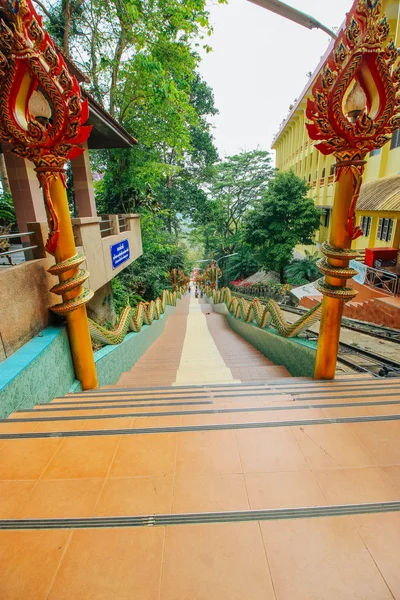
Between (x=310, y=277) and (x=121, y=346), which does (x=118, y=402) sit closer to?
(x=121, y=346)

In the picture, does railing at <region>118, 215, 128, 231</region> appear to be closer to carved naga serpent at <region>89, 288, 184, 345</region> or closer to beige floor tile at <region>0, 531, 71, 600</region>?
carved naga serpent at <region>89, 288, 184, 345</region>

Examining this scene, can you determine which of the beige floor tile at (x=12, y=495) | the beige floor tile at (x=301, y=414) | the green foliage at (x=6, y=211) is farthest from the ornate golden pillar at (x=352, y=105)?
the green foliage at (x=6, y=211)

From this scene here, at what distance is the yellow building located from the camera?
1069cm

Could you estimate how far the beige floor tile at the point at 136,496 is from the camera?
4.76 ft

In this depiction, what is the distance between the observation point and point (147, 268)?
15219 millimetres

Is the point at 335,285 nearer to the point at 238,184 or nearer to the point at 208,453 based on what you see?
the point at 208,453

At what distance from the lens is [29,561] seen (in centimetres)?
121

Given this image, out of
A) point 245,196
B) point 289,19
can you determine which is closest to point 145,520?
point 289,19

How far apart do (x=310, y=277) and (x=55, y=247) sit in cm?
1828

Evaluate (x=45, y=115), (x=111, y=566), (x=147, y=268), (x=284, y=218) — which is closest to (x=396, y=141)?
(x=284, y=218)

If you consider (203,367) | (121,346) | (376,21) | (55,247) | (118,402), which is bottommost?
(203,367)

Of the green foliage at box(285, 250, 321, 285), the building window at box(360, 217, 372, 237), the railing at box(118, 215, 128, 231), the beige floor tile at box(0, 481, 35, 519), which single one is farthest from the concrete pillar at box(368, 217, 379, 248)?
the beige floor tile at box(0, 481, 35, 519)

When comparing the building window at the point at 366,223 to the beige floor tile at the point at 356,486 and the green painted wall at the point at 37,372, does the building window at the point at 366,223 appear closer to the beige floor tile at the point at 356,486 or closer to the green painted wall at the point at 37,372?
the beige floor tile at the point at 356,486

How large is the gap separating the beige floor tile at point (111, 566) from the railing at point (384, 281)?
10565 mm
